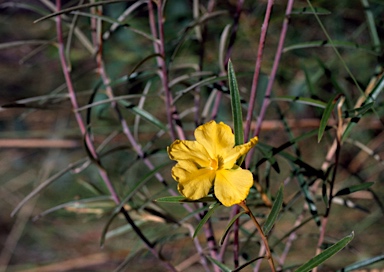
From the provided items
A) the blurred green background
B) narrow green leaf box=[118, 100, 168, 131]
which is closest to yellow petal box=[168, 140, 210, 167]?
narrow green leaf box=[118, 100, 168, 131]

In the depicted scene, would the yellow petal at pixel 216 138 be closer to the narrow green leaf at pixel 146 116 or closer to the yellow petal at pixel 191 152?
the yellow petal at pixel 191 152

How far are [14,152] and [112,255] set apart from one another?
893 mm

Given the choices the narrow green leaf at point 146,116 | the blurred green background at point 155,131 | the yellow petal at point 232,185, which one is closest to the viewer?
the yellow petal at point 232,185

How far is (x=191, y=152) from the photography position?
0.51 m

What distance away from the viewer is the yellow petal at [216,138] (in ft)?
1.66

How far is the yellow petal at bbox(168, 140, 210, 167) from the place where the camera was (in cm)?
50

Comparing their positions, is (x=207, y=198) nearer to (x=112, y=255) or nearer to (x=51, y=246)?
(x=112, y=255)

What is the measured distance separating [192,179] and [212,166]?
26mm

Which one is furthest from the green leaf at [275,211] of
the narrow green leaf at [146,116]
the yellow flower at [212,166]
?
the narrow green leaf at [146,116]

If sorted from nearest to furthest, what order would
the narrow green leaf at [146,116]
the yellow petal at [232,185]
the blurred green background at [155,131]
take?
the yellow petal at [232,185]
the narrow green leaf at [146,116]
the blurred green background at [155,131]

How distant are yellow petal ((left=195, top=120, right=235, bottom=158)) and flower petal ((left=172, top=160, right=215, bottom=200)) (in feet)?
0.07

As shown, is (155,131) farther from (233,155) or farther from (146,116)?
(233,155)

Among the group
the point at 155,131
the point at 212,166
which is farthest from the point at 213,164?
A: the point at 155,131

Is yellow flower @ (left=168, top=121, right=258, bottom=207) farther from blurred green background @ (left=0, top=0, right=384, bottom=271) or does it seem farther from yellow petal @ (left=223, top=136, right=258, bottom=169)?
blurred green background @ (left=0, top=0, right=384, bottom=271)
